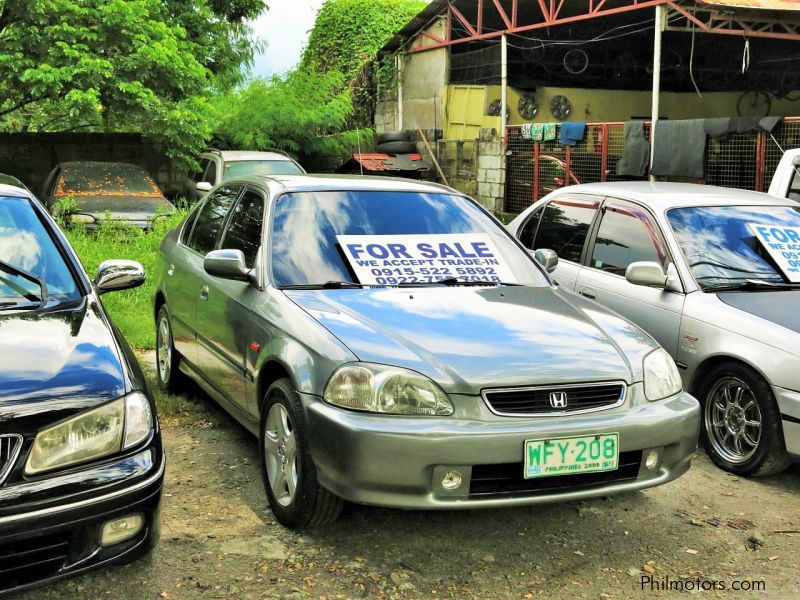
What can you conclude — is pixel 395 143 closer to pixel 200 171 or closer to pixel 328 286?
pixel 200 171

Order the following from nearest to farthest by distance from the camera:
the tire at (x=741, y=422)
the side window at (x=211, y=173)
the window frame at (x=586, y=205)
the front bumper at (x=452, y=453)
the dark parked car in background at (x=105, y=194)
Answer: the front bumper at (x=452, y=453)
the tire at (x=741, y=422)
the window frame at (x=586, y=205)
the dark parked car in background at (x=105, y=194)
the side window at (x=211, y=173)

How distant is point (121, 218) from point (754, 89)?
1828 cm

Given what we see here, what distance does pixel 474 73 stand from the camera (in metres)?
20.5

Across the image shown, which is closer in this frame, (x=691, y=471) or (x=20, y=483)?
(x=20, y=483)

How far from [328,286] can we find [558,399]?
1.32m

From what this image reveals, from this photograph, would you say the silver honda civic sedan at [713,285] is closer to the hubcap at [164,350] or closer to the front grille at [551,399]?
the front grille at [551,399]

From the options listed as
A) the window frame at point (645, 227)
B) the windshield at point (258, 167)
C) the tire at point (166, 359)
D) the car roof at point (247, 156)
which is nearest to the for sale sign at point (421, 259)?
the window frame at point (645, 227)

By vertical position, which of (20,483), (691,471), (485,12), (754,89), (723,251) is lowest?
(691,471)

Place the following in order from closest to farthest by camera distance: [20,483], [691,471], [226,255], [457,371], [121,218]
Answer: [20,483]
[457,371]
[226,255]
[691,471]
[121,218]

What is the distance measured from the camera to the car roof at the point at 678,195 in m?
5.70

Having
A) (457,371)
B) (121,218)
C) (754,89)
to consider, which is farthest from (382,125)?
(457,371)

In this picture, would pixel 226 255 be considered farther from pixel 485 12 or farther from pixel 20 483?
pixel 485 12

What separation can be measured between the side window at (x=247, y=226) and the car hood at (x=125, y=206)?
7190mm

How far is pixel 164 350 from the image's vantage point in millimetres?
6098
